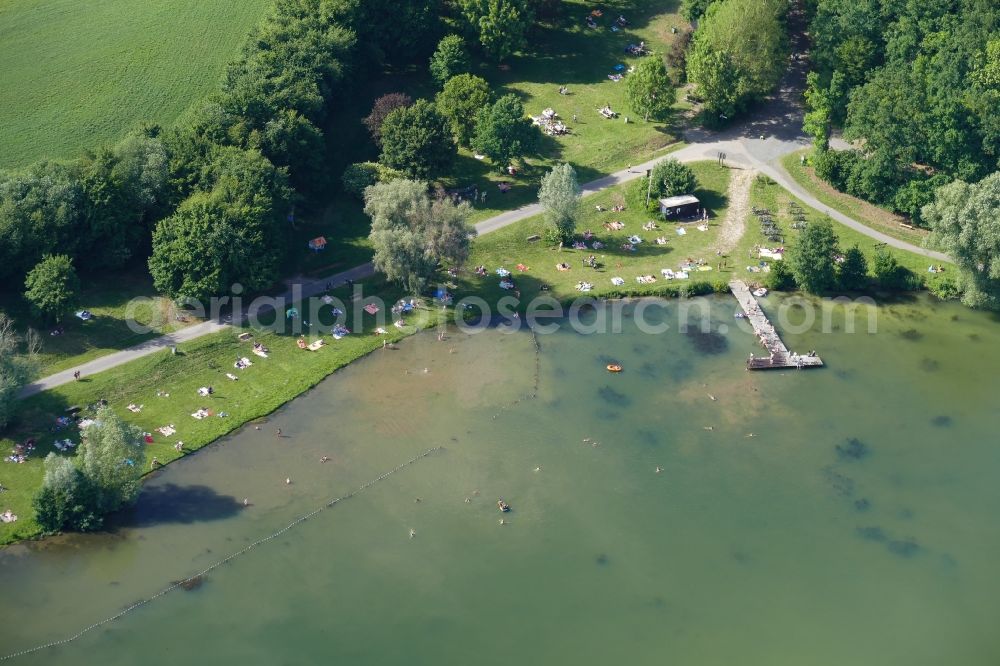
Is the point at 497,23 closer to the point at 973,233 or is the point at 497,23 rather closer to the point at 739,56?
the point at 739,56

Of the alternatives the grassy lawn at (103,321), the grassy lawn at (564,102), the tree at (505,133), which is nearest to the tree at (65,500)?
the grassy lawn at (103,321)

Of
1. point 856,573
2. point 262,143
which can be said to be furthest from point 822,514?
point 262,143

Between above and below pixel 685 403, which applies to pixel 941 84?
above

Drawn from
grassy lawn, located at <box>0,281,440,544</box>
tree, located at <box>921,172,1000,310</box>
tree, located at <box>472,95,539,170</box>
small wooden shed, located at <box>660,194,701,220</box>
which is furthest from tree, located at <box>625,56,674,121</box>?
grassy lawn, located at <box>0,281,440,544</box>

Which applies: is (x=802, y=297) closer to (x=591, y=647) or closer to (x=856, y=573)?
(x=856, y=573)

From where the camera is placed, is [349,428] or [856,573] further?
[349,428]

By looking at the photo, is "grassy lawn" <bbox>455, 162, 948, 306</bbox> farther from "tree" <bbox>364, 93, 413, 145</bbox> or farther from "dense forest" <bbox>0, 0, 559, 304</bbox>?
"dense forest" <bbox>0, 0, 559, 304</bbox>

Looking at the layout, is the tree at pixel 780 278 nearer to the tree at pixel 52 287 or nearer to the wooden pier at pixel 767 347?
the wooden pier at pixel 767 347
